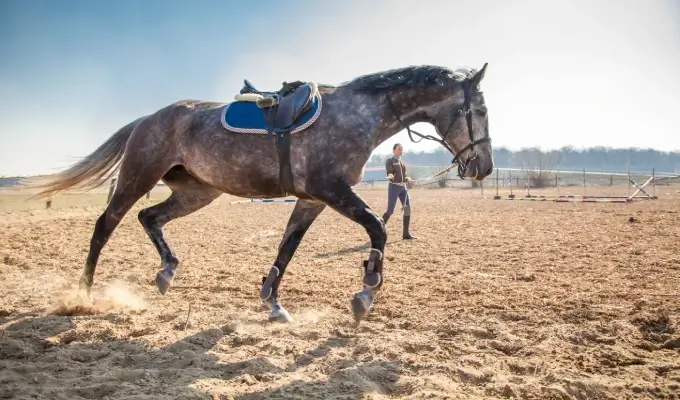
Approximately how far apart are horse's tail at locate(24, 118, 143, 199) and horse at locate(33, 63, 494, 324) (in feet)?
2.78

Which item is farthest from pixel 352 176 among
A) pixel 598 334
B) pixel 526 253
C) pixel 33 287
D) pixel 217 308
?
pixel 526 253

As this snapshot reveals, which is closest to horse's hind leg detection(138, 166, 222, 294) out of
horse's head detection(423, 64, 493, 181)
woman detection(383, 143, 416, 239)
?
horse's head detection(423, 64, 493, 181)

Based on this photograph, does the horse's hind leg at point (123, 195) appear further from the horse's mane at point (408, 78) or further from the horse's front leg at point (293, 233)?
the horse's mane at point (408, 78)

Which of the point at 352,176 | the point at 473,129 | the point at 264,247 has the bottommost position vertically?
the point at 264,247

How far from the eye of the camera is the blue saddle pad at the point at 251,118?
4.18 meters

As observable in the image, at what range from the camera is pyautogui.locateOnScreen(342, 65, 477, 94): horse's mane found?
4.32m

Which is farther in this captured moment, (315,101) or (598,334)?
(315,101)

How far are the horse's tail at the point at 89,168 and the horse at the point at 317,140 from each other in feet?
2.78

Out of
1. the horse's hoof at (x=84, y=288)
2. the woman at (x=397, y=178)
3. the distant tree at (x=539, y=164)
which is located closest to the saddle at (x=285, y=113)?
the horse's hoof at (x=84, y=288)

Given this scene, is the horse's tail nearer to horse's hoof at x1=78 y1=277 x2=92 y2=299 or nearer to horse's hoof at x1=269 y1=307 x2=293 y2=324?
Result: horse's hoof at x1=78 y1=277 x2=92 y2=299

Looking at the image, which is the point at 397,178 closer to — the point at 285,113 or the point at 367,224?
the point at 285,113

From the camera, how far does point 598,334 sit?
A: 3.71 m

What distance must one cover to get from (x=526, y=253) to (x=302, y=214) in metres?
5.25

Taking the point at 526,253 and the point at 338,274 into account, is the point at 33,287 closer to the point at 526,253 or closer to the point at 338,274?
the point at 338,274
